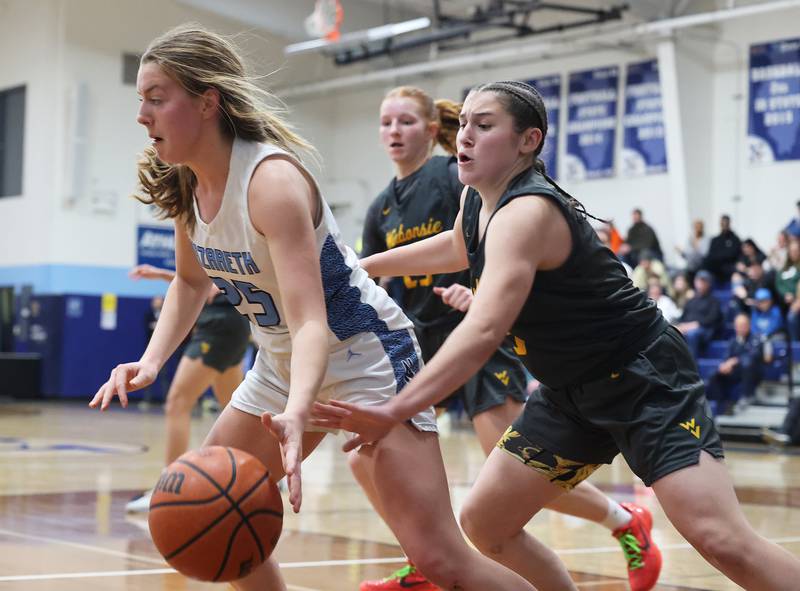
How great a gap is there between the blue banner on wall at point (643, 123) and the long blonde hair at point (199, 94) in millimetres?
16033

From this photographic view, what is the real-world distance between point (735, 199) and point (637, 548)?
47.3ft

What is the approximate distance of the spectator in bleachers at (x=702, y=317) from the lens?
14.8 metres

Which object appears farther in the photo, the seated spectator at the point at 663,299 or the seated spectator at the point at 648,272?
the seated spectator at the point at 648,272

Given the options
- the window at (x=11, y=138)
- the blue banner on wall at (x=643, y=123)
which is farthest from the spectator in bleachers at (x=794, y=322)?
the window at (x=11, y=138)

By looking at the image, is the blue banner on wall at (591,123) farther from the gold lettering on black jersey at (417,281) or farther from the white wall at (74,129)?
the gold lettering on black jersey at (417,281)

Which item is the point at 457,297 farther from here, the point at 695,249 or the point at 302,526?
the point at 695,249

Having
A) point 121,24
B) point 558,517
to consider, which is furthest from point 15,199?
point 558,517

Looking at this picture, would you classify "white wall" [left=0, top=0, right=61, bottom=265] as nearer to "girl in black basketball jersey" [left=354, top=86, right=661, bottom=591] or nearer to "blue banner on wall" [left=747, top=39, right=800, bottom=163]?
"blue banner on wall" [left=747, top=39, right=800, bottom=163]

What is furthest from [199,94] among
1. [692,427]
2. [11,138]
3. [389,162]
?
[389,162]

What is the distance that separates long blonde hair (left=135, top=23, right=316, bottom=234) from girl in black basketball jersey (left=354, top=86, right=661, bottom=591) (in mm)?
1828

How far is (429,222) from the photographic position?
17.3 feet

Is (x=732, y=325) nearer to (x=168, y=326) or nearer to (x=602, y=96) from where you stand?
(x=602, y=96)

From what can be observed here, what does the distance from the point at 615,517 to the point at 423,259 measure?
154 centimetres

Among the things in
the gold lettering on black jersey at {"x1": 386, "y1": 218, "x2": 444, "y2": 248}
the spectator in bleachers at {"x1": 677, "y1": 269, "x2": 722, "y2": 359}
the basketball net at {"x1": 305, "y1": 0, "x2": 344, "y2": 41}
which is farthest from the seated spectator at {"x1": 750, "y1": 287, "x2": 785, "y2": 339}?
the gold lettering on black jersey at {"x1": 386, "y1": 218, "x2": 444, "y2": 248}
